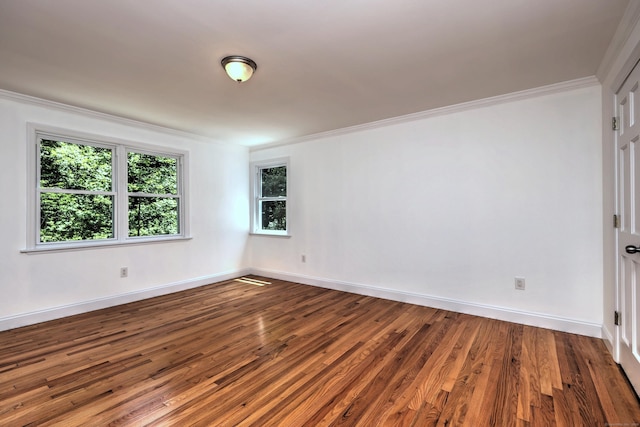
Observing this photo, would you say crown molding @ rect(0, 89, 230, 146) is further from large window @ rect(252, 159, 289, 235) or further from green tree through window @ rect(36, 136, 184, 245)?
large window @ rect(252, 159, 289, 235)

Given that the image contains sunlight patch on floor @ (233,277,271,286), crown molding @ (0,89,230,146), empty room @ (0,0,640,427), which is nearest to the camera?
empty room @ (0,0,640,427)

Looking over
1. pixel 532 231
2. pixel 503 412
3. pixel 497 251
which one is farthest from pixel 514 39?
pixel 503 412

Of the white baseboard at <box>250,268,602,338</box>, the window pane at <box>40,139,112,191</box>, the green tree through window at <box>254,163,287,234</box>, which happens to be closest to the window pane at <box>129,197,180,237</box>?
the window pane at <box>40,139,112,191</box>

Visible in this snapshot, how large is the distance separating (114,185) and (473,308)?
456cm

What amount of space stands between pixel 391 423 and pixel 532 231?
7.89 ft

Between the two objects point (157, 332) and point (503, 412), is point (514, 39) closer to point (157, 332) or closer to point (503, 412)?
point (503, 412)

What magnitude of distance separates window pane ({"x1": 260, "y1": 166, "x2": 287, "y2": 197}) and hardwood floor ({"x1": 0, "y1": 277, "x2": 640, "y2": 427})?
2.40m

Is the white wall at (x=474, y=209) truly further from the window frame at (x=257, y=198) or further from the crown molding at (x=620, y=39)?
the window frame at (x=257, y=198)

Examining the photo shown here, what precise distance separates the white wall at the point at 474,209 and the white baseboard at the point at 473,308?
1 centimetres

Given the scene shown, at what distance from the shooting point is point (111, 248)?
149 inches

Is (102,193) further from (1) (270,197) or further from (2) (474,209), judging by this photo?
(2) (474,209)

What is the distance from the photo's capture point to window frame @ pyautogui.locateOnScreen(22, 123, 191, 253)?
3188 mm

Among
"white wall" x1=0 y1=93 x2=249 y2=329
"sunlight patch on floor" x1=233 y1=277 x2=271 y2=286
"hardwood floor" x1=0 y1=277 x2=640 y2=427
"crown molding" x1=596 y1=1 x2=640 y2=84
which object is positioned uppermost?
"crown molding" x1=596 y1=1 x2=640 y2=84

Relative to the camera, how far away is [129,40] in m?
2.07
